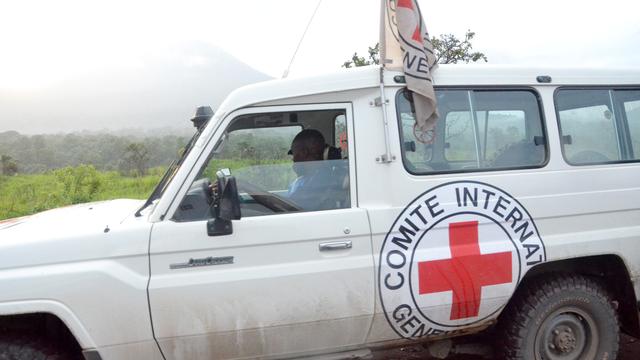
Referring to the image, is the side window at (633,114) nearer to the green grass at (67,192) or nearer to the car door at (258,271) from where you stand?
the car door at (258,271)

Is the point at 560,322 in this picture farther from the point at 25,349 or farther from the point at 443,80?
the point at 25,349

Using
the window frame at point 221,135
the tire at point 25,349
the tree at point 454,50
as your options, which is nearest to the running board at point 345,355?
the window frame at point 221,135

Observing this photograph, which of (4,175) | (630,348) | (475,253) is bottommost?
(630,348)

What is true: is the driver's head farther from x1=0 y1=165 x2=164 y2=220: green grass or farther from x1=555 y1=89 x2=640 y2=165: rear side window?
x1=0 y1=165 x2=164 y2=220: green grass

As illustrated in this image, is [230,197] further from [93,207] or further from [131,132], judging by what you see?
[131,132]

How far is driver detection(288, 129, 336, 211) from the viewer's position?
2881mm

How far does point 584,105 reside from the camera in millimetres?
3406

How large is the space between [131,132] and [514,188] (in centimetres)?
2212

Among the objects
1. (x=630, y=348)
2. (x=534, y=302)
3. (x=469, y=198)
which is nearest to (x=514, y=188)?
(x=469, y=198)

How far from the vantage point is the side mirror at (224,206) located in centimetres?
249

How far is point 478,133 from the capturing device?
3160 millimetres

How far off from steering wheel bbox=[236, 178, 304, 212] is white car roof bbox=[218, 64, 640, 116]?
1.53 ft

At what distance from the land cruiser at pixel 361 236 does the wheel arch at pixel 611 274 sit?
0.04 feet

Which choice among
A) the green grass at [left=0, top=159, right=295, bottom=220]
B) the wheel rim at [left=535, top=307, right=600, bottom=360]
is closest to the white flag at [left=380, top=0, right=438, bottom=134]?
the wheel rim at [left=535, top=307, right=600, bottom=360]
